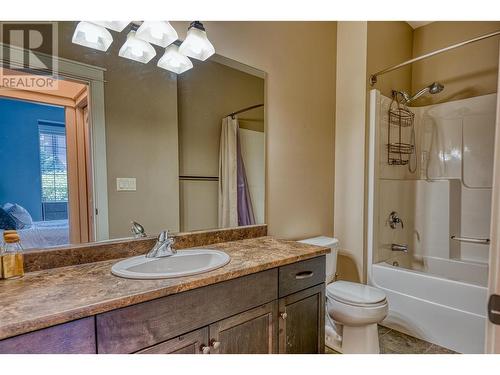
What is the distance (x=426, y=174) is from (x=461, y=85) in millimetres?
926

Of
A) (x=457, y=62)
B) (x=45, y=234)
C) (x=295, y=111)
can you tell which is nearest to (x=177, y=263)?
(x=45, y=234)

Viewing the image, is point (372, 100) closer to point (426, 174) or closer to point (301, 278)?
point (426, 174)

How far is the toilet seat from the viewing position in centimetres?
169

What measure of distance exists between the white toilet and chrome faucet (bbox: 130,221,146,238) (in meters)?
1.30

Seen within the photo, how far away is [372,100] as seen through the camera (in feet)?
7.61

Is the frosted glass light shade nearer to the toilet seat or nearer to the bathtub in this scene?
the toilet seat

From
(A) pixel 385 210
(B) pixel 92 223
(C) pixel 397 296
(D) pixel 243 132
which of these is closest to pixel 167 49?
(D) pixel 243 132

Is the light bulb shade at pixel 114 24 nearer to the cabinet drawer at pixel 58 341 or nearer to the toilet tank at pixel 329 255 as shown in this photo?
the cabinet drawer at pixel 58 341

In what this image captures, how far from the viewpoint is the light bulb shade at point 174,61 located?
1.44 metres

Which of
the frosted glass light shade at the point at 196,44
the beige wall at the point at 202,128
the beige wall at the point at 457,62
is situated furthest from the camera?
the beige wall at the point at 457,62

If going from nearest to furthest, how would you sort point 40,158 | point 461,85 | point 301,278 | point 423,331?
point 40,158 < point 301,278 < point 423,331 < point 461,85

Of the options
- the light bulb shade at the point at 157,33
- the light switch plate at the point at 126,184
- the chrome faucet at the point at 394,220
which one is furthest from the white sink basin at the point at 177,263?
the chrome faucet at the point at 394,220

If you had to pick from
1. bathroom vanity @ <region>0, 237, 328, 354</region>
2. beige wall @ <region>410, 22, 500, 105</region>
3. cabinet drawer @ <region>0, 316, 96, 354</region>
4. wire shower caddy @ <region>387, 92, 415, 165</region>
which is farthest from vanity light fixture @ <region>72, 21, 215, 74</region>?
beige wall @ <region>410, 22, 500, 105</region>

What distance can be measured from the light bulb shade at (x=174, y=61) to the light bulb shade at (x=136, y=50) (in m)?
0.06
